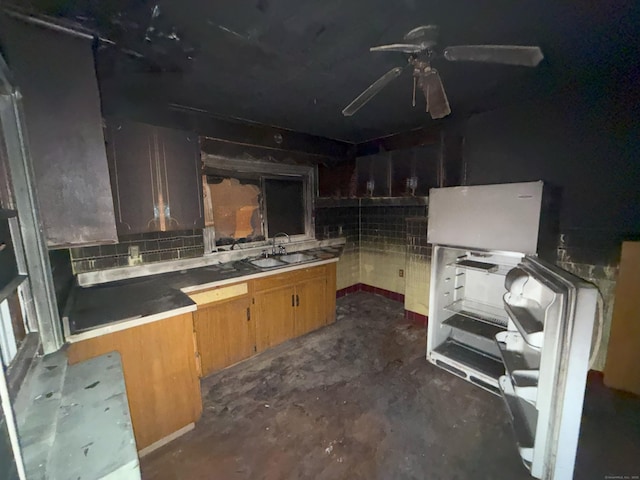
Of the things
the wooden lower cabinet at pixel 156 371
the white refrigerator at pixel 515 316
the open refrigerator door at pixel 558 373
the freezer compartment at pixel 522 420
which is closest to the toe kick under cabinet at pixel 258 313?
the wooden lower cabinet at pixel 156 371

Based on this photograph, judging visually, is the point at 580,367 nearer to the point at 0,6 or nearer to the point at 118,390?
the point at 118,390

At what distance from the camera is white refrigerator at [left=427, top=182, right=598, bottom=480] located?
1146 millimetres

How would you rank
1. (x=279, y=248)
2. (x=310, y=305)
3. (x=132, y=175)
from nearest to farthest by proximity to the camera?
1. (x=132, y=175)
2. (x=310, y=305)
3. (x=279, y=248)

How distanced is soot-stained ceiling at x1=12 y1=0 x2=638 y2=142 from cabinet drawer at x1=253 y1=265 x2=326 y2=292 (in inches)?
62.7

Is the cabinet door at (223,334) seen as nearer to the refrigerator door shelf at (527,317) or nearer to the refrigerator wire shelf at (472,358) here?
the refrigerator wire shelf at (472,358)

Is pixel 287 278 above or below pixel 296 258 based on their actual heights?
below

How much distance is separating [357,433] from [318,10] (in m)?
2.40

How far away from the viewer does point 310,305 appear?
10.1 feet

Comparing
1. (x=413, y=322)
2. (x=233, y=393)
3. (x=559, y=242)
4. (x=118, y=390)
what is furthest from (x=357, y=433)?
(x=559, y=242)

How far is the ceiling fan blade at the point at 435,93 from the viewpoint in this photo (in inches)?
56.9

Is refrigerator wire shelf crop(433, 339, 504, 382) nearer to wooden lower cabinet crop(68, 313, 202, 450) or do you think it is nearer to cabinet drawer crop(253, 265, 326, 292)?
Result: cabinet drawer crop(253, 265, 326, 292)

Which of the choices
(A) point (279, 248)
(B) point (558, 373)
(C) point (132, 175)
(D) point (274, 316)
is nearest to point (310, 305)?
(D) point (274, 316)

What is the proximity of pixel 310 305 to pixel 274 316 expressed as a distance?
19.2 inches

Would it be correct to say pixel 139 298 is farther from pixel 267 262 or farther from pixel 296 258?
pixel 296 258
